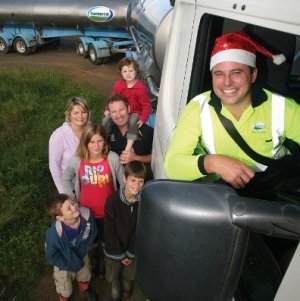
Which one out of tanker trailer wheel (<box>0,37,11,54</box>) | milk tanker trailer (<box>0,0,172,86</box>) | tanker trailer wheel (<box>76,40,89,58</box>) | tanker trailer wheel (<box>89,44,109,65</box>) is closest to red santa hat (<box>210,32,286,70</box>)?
milk tanker trailer (<box>0,0,172,86</box>)

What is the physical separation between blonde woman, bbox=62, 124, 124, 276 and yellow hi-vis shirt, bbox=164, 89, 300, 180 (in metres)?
1.48

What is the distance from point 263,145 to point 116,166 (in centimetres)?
172

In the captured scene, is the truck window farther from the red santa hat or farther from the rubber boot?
the rubber boot

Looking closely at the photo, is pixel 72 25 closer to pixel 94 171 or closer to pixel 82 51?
pixel 82 51

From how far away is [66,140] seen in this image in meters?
3.25

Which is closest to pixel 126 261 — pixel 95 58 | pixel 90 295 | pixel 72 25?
pixel 90 295

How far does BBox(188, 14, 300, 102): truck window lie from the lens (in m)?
1.87

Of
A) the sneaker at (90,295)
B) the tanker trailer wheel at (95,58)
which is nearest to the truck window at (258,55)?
the sneaker at (90,295)

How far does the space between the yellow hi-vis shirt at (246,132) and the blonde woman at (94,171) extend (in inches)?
58.3

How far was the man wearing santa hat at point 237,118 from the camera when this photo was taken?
147cm

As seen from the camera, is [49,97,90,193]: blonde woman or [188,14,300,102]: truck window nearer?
[188,14,300,102]: truck window

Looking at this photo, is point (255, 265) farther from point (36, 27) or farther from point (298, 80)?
point (36, 27)

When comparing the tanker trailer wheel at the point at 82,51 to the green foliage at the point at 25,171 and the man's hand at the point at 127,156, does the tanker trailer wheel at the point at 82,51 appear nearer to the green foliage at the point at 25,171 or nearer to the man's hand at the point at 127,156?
the green foliage at the point at 25,171

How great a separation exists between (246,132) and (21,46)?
46.1 feet
